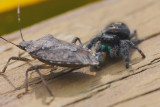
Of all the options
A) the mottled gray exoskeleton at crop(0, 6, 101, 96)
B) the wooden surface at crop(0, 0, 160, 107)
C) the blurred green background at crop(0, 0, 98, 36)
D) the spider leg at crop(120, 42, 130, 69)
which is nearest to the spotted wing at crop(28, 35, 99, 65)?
the mottled gray exoskeleton at crop(0, 6, 101, 96)

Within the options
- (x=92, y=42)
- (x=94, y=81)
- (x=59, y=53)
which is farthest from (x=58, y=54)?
(x=92, y=42)

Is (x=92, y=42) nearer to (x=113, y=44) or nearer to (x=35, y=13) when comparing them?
(x=113, y=44)

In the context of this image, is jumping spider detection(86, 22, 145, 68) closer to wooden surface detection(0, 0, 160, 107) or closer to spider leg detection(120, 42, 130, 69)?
spider leg detection(120, 42, 130, 69)

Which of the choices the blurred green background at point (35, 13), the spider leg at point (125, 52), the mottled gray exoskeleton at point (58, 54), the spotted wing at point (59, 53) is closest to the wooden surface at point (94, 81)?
the spider leg at point (125, 52)

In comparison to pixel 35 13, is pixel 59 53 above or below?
below

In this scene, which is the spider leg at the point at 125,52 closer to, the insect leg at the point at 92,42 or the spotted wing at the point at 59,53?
the insect leg at the point at 92,42
